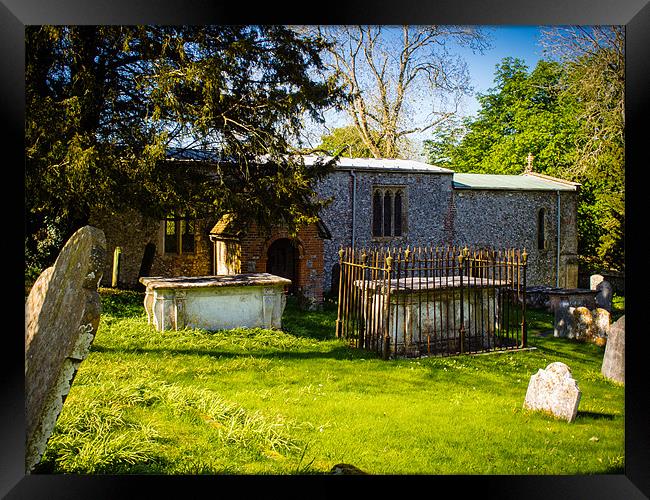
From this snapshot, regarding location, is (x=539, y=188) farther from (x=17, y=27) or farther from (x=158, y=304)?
(x=17, y=27)

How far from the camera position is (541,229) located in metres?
12.0

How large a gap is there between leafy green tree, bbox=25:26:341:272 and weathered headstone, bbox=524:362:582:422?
4.21 metres

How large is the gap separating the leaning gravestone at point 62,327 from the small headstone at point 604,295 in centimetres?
888

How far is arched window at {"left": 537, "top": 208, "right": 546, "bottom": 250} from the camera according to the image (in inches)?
463

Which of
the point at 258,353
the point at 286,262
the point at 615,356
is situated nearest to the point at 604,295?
the point at 615,356

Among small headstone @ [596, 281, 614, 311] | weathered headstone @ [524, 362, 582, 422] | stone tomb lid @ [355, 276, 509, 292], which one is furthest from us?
small headstone @ [596, 281, 614, 311]

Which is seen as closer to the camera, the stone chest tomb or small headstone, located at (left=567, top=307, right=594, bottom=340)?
the stone chest tomb

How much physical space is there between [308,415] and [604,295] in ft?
23.3

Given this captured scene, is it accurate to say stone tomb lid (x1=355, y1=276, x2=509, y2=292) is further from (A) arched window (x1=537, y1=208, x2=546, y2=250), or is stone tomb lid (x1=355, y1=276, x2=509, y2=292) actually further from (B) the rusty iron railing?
(A) arched window (x1=537, y1=208, x2=546, y2=250)

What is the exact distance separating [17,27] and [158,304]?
12.6 feet

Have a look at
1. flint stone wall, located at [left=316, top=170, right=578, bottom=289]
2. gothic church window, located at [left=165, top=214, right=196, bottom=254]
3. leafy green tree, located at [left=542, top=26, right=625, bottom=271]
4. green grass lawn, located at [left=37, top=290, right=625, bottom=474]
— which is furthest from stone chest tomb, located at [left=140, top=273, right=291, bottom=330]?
leafy green tree, located at [left=542, top=26, right=625, bottom=271]

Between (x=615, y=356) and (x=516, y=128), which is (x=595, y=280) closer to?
(x=516, y=128)
